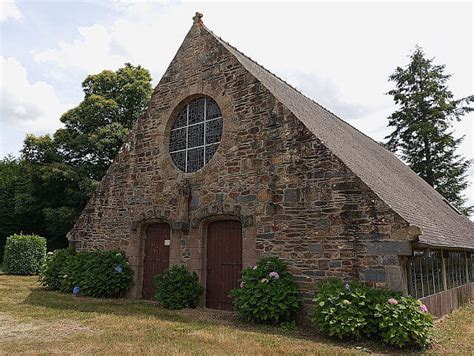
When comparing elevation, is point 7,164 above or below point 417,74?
below

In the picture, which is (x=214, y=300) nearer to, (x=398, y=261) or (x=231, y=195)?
(x=231, y=195)

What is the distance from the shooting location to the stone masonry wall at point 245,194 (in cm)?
787

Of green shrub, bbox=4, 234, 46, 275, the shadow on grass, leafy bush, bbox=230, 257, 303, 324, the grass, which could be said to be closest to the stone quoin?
leafy bush, bbox=230, 257, 303, 324

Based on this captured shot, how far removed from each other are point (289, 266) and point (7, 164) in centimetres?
3265

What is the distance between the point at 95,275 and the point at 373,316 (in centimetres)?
830

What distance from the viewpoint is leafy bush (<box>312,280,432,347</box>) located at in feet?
21.5

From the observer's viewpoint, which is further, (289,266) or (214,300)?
(214,300)

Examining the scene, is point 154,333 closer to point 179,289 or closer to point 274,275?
point 274,275

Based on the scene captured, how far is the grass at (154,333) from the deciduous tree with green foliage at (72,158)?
589 inches

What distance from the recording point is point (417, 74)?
2725cm

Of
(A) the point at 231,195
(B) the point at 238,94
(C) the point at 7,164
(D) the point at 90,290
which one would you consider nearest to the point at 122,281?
(D) the point at 90,290

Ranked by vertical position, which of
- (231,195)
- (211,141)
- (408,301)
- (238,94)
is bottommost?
(408,301)

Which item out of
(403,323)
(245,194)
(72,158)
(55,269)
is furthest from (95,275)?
(72,158)

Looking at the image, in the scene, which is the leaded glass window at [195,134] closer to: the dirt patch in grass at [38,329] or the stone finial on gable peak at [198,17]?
the stone finial on gable peak at [198,17]
